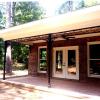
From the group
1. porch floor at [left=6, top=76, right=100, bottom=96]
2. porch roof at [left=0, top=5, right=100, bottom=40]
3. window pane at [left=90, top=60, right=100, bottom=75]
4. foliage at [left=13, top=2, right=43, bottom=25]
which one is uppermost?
foliage at [left=13, top=2, right=43, bottom=25]

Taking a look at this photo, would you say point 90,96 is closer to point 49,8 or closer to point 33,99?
point 33,99

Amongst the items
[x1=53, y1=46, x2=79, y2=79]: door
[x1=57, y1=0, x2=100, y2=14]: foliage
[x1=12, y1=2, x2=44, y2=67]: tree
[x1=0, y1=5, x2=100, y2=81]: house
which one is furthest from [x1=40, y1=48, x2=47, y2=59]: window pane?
[x1=57, y1=0, x2=100, y2=14]: foliage

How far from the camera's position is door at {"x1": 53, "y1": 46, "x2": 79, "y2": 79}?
13000 mm

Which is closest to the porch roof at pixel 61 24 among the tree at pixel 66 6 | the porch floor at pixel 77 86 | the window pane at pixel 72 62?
the porch floor at pixel 77 86

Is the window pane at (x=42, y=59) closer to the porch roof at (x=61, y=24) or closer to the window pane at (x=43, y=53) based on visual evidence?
the window pane at (x=43, y=53)

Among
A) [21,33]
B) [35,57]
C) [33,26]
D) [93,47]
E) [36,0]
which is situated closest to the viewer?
[33,26]

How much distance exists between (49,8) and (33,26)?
82.8 ft

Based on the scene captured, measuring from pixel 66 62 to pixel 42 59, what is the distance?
2.59 m

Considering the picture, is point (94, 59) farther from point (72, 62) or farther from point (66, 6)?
point (66, 6)

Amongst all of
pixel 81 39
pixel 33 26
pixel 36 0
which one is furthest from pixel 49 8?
pixel 33 26

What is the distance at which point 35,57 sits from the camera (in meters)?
15.8

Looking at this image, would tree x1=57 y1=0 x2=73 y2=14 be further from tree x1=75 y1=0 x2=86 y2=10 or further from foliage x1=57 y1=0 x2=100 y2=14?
tree x1=75 y1=0 x2=86 y2=10

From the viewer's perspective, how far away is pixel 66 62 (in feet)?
44.5

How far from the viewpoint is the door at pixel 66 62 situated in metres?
13.0
